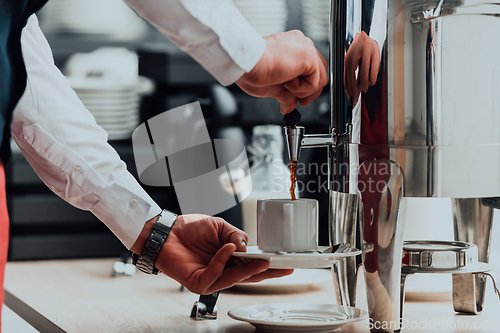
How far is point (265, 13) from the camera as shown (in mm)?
1460

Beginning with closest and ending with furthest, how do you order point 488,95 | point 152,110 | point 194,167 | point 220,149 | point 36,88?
point 488,95
point 36,88
point 194,167
point 220,149
point 152,110

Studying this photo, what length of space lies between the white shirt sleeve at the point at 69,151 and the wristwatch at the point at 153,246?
0.02 m

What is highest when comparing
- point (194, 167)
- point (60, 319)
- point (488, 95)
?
point (488, 95)

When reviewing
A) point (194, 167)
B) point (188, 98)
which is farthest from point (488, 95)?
point (188, 98)

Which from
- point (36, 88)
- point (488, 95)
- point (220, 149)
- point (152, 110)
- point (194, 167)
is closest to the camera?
point (488, 95)

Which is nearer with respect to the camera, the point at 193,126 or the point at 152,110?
the point at 193,126

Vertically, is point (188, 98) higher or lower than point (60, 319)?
higher

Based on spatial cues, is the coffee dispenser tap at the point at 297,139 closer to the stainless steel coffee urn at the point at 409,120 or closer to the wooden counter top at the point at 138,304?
the stainless steel coffee urn at the point at 409,120

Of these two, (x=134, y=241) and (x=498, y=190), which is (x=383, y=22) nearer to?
(x=498, y=190)

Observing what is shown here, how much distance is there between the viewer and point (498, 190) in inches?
22.4

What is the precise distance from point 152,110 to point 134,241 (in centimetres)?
75

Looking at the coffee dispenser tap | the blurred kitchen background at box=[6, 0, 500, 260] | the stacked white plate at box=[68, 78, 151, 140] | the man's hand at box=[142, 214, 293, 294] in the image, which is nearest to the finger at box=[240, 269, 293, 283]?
the man's hand at box=[142, 214, 293, 294]

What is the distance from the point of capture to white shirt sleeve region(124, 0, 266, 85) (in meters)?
0.51

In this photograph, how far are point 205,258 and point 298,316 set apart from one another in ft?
0.43
